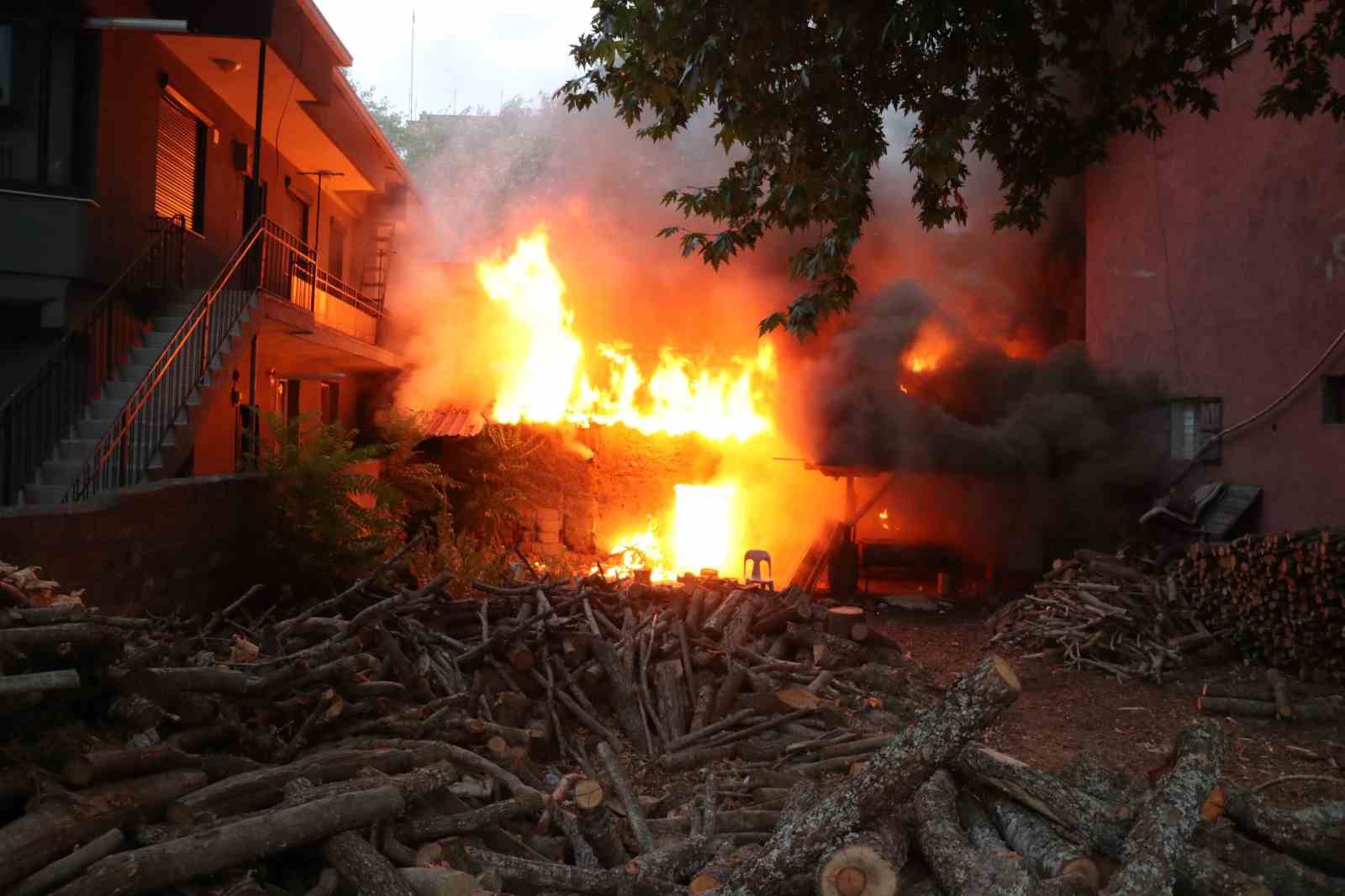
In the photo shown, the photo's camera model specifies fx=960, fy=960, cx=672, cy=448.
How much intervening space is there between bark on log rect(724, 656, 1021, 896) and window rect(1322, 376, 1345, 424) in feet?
32.0

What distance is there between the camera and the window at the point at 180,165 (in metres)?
11.8

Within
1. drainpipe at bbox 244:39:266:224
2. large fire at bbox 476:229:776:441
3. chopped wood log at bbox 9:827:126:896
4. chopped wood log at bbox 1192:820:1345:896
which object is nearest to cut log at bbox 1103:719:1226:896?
chopped wood log at bbox 1192:820:1345:896

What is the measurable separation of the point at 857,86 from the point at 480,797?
5.74 meters

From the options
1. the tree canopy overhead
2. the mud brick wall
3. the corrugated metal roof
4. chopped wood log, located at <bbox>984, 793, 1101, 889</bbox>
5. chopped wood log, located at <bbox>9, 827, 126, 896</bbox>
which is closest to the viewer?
chopped wood log, located at <bbox>9, 827, 126, 896</bbox>

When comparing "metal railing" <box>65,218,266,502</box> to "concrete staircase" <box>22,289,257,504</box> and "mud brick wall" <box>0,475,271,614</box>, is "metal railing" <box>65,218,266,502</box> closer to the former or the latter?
"concrete staircase" <box>22,289,257,504</box>

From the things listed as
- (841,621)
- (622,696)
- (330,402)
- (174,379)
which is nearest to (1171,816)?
(622,696)

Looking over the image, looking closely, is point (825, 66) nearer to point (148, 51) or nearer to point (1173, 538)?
point (148, 51)

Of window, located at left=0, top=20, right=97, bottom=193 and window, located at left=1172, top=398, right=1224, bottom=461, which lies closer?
window, located at left=0, top=20, right=97, bottom=193

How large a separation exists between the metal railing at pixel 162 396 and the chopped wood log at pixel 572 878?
581 centimetres

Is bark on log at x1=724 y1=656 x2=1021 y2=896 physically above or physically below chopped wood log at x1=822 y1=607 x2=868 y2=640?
above

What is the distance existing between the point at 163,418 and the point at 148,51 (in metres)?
4.84

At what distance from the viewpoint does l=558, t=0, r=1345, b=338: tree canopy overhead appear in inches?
265

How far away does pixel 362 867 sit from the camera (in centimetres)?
385

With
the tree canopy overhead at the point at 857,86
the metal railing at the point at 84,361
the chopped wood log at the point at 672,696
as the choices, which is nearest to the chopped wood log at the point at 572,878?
the chopped wood log at the point at 672,696
